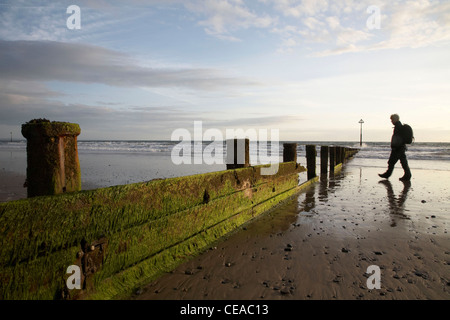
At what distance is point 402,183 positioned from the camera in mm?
10305

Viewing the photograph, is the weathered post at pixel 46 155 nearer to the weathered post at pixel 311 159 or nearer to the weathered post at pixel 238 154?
the weathered post at pixel 238 154

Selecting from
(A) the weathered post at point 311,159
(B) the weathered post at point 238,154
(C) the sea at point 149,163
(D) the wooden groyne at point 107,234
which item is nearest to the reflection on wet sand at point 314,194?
(A) the weathered post at point 311,159

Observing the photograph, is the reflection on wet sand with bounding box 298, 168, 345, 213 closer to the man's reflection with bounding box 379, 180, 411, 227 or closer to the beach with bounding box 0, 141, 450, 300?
the beach with bounding box 0, 141, 450, 300

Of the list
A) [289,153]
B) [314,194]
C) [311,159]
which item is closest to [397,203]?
[314,194]

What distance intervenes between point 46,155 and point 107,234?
0.88 metres

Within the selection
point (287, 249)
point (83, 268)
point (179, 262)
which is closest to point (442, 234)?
point (287, 249)

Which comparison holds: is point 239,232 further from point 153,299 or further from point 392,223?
point 392,223

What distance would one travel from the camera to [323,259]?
3625mm

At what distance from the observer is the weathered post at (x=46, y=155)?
246 centimetres

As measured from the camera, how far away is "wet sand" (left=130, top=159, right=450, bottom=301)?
2.83m

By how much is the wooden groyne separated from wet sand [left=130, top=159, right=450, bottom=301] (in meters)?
0.27

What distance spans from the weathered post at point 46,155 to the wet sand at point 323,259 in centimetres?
134

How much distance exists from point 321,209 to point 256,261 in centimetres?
331

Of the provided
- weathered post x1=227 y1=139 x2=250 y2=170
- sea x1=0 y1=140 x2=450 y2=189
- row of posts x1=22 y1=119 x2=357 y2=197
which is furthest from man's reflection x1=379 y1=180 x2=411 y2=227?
sea x1=0 y1=140 x2=450 y2=189
